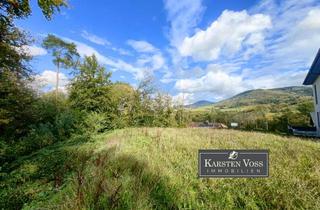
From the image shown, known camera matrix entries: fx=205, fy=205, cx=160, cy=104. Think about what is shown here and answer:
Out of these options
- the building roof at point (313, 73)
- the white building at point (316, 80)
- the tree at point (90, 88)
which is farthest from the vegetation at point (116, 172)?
the white building at point (316, 80)

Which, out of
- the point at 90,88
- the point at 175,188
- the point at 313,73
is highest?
the point at 313,73

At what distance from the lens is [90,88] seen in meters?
19.6

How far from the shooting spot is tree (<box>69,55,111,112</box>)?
19453mm

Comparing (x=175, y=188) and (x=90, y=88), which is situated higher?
(x=90, y=88)

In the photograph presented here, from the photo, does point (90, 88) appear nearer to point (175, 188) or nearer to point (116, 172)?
point (116, 172)

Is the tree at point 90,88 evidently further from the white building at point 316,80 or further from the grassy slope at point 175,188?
the white building at point 316,80

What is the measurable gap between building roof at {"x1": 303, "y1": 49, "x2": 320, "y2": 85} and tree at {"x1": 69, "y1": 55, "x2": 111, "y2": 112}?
18.0 metres

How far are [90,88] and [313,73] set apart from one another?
20033 millimetres

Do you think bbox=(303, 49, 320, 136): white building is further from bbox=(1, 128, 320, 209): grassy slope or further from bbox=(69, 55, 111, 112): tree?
bbox=(69, 55, 111, 112): tree

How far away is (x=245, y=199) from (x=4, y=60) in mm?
13765

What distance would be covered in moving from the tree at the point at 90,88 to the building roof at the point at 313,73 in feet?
58.9

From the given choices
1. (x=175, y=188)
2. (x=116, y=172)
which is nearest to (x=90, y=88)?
(x=116, y=172)

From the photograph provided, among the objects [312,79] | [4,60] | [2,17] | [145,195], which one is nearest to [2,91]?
[4,60]

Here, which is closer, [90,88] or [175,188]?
[175,188]
